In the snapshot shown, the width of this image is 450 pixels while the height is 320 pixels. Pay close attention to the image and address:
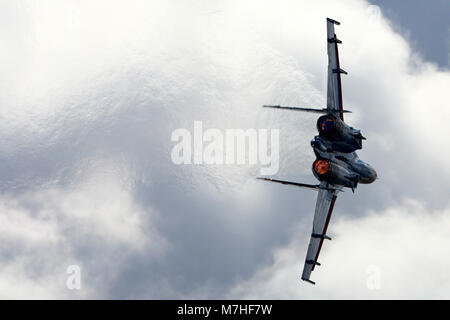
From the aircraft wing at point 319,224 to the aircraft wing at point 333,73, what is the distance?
877cm

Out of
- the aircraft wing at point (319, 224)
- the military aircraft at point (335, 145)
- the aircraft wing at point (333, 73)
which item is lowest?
the aircraft wing at point (319, 224)

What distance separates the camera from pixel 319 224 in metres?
60.7

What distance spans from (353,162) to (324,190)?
4.44 m

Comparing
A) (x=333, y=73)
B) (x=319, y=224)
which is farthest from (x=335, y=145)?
(x=319, y=224)

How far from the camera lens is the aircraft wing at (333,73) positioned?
56344 millimetres

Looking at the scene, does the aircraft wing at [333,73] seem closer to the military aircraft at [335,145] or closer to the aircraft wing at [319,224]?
the military aircraft at [335,145]

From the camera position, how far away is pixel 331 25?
57.4 m

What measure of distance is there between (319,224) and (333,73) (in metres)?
16.6

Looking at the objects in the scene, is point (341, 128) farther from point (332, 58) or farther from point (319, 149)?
point (332, 58)

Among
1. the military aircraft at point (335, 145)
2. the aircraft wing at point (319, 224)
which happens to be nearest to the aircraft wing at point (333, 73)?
the military aircraft at point (335, 145)

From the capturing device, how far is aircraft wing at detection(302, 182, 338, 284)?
5988 centimetres
